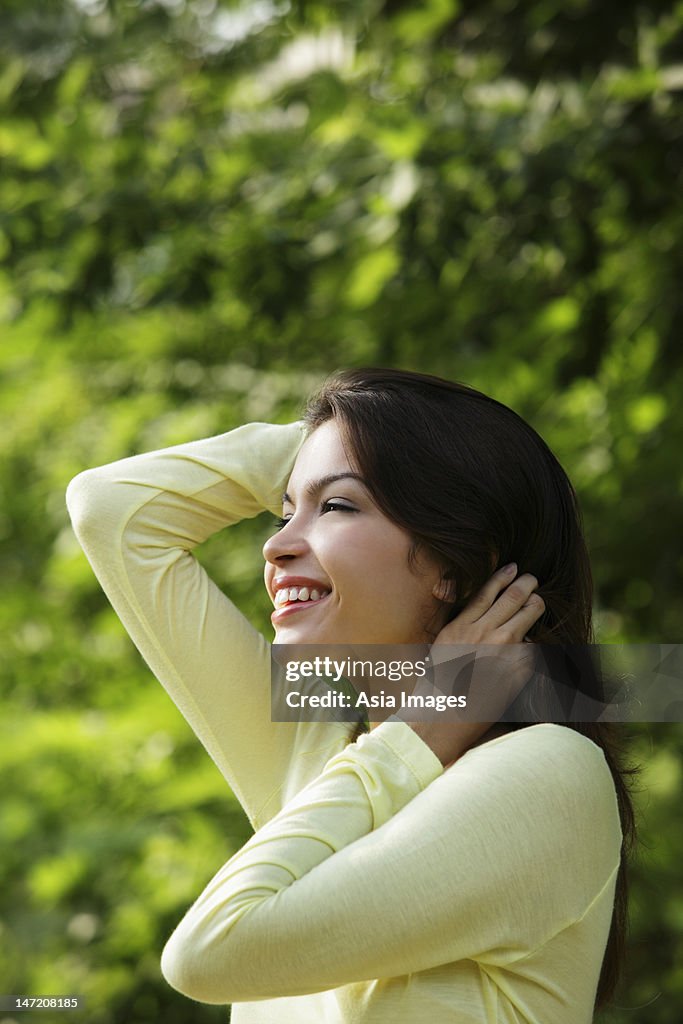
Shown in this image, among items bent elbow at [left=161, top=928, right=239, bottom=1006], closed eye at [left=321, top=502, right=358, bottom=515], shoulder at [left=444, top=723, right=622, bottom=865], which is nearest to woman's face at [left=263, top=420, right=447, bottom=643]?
closed eye at [left=321, top=502, right=358, bottom=515]

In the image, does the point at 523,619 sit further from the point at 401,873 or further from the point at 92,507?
the point at 92,507

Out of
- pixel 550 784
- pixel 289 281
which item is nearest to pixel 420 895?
pixel 550 784

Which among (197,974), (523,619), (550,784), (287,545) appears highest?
(287,545)

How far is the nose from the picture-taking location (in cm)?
162

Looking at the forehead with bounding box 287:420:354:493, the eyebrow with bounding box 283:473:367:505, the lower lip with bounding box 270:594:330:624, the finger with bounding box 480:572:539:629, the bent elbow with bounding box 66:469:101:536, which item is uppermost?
the forehead with bounding box 287:420:354:493

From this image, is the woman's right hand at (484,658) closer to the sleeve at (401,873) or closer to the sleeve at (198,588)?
the sleeve at (401,873)

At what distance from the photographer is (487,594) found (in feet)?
5.28

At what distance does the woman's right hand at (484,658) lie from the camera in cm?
153

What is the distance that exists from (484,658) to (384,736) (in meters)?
0.17

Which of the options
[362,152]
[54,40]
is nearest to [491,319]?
[362,152]

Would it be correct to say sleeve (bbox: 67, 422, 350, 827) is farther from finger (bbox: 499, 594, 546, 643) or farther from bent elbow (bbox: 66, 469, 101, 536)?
finger (bbox: 499, 594, 546, 643)

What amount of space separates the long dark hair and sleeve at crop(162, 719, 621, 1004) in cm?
20

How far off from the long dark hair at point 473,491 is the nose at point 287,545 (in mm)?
110

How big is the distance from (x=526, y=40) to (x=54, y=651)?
9.66 feet
